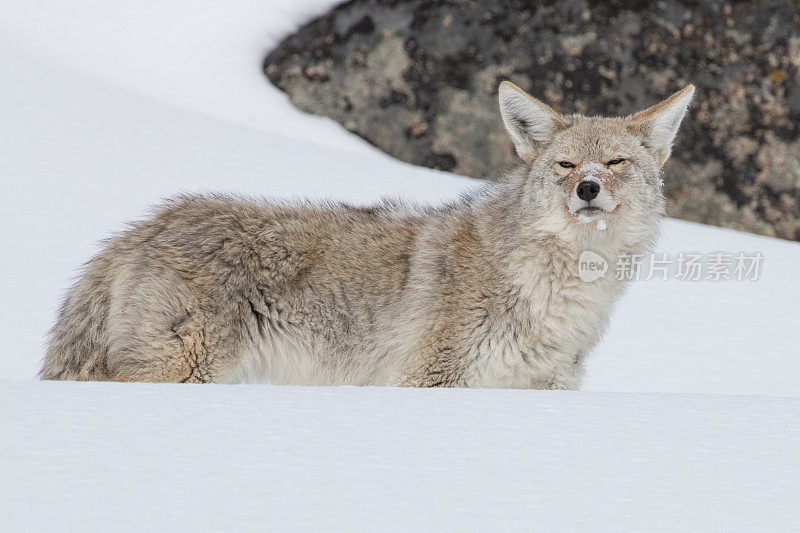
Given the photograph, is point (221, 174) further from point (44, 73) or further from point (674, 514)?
point (674, 514)

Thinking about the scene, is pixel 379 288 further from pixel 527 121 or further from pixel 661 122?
pixel 661 122

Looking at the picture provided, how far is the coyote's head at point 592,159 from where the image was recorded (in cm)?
483

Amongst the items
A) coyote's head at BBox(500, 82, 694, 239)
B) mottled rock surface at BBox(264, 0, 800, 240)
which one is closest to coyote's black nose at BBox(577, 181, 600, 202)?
coyote's head at BBox(500, 82, 694, 239)

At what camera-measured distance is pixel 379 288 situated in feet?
16.4

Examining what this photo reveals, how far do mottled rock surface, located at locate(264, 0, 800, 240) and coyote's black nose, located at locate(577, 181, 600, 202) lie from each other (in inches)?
210

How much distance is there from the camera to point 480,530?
2398 mm

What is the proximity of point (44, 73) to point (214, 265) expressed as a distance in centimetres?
714

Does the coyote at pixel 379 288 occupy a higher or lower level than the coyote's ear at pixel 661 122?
lower

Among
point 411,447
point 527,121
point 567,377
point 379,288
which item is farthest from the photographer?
point 527,121

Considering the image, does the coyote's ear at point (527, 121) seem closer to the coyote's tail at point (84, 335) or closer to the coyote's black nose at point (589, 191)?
the coyote's black nose at point (589, 191)

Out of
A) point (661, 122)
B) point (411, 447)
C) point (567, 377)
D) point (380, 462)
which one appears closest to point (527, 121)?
point (661, 122)

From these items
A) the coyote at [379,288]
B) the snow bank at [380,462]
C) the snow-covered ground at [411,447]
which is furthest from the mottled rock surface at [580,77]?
the snow bank at [380,462]

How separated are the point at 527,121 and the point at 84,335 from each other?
2589 mm

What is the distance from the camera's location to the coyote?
4.67m
